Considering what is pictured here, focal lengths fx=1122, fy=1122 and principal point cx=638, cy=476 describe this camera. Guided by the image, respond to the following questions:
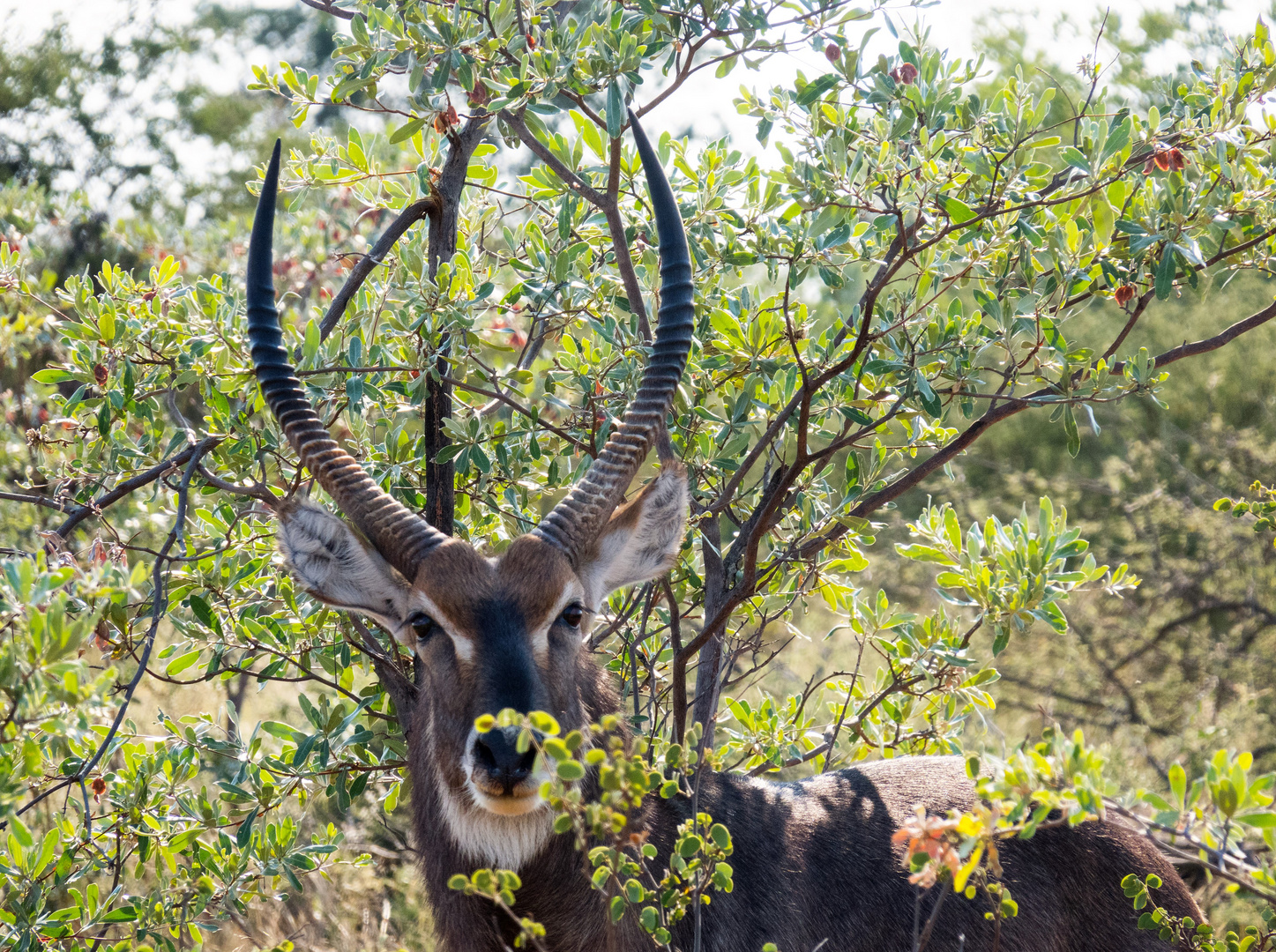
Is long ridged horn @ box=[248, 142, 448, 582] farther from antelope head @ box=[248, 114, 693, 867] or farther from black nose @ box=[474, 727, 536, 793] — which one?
black nose @ box=[474, 727, 536, 793]

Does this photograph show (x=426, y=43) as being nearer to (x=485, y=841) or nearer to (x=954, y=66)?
(x=954, y=66)

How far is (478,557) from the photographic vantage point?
405 cm

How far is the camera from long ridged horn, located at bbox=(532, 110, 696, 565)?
13.7ft

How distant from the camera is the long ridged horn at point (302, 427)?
413 centimetres

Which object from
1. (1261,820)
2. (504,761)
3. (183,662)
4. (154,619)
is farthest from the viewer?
(183,662)

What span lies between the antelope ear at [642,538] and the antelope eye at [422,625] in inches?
24.5

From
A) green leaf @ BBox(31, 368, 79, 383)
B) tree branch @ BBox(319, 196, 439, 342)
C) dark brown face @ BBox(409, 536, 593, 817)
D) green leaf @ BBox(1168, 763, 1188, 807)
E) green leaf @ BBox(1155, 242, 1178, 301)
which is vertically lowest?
green leaf @ BBox(1168, 763, 1188, 807)

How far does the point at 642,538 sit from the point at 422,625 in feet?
3.14

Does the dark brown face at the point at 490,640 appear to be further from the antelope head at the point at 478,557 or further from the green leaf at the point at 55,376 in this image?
the green leaf at the point at 55,376

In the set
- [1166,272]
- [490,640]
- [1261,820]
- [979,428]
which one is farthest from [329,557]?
[1166,272]

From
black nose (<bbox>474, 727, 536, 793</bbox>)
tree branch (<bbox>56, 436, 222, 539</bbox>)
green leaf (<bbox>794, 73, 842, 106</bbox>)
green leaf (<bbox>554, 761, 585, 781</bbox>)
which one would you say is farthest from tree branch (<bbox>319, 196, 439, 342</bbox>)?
green leaf (<bbox>554, 761, 585, 781</bbox>)

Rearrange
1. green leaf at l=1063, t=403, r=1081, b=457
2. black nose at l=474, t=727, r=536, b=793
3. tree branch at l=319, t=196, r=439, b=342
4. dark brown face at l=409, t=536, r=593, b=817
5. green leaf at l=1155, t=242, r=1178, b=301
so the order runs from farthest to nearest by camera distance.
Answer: tree branch at l=319, t=196, r=439, b=342
green leaf at l=1063, t=403, r=1081, b=457
green leaf at l=1155, t=242, r=1178, b=301
dark brown face at l=409, t=536, r=593, b=817
black nose at l=474, t=727, r=536, b=793

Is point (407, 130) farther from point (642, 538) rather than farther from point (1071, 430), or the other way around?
point (1071, 430)

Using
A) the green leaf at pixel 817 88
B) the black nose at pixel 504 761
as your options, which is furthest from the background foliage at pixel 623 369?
the black nose at pixel 504 761
